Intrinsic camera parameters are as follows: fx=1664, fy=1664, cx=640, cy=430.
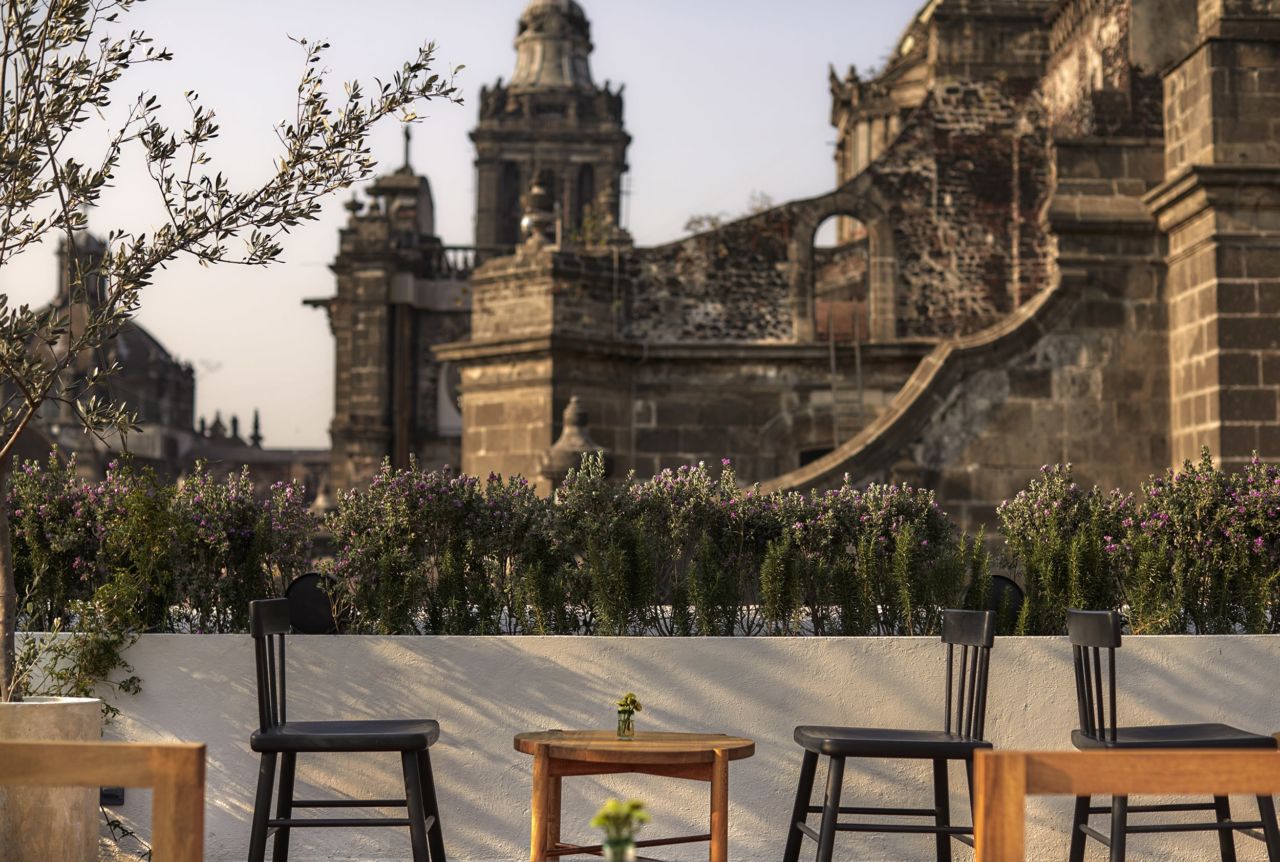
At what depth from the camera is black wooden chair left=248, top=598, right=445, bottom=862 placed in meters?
4.98

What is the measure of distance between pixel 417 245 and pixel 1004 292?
53.1 ft

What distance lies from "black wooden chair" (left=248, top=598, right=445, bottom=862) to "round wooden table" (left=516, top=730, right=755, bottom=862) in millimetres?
342

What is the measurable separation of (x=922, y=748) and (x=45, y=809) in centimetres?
261

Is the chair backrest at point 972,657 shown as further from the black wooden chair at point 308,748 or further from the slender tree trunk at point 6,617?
the slender tree trunk at point 6,617

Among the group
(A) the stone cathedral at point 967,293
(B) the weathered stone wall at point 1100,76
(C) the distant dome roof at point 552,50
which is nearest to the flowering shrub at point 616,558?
(A) the stone cathedral at point 967,293

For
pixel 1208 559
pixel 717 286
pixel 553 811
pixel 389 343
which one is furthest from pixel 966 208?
pixel 389 343

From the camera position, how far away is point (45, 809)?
4.93 metres

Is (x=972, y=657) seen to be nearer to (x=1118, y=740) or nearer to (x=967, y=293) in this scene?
(x=1118, y=740)

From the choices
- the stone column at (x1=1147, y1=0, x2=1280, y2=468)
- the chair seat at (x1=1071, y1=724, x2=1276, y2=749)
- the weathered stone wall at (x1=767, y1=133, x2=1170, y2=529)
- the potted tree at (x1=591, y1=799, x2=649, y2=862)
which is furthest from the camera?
the weathered stone wall at (x1=767, y1=133, x2=1170, y2=529)

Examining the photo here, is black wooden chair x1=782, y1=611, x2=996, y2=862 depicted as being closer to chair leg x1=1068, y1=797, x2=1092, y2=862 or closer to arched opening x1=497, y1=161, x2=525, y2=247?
chair leg x1=1068, y1=797, x2=1092, y2=862

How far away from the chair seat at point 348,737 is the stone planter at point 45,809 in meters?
0.54

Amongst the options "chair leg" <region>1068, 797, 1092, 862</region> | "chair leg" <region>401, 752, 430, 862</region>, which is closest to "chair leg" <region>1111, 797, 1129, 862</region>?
"chair leg" <region>1068, 797, 1092, 862</region>

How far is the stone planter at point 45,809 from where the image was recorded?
491 cm

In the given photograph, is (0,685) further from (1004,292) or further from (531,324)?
(1004,292)
